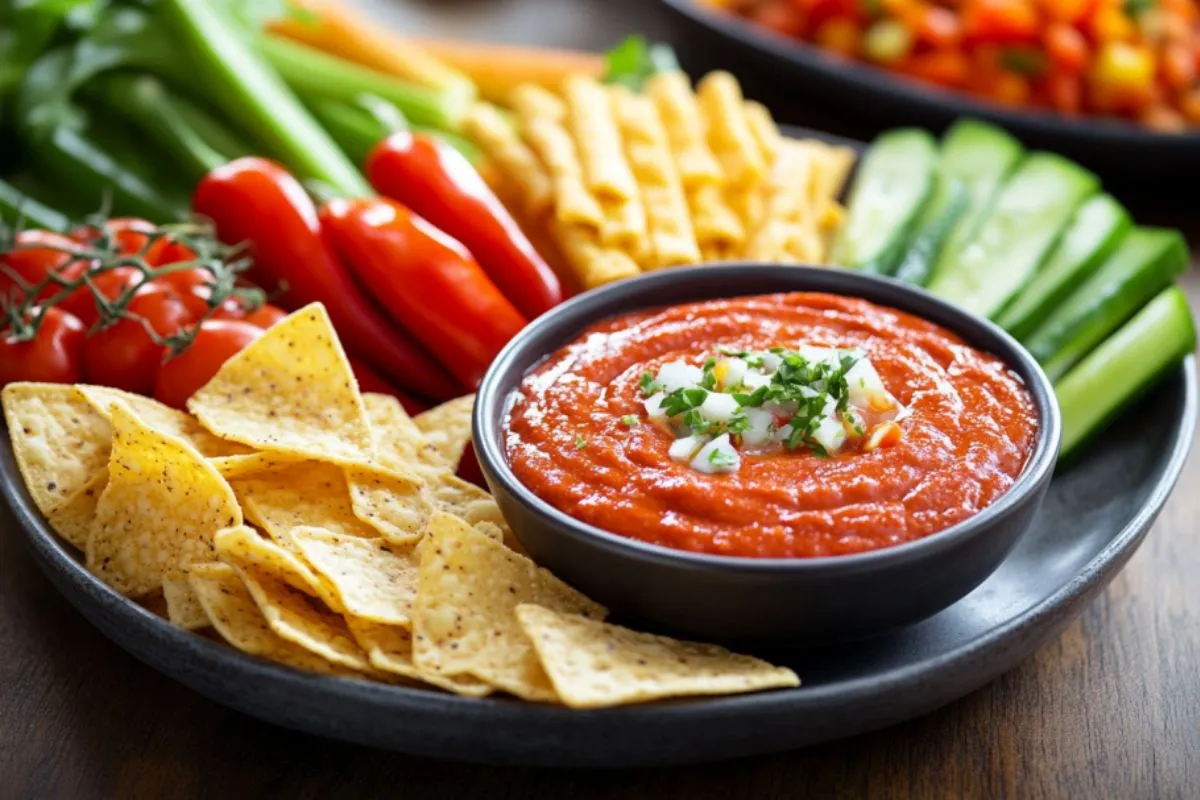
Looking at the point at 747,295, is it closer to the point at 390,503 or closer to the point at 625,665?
the point at 390,503

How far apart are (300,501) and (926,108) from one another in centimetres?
269

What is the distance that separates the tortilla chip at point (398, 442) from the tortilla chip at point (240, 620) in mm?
451

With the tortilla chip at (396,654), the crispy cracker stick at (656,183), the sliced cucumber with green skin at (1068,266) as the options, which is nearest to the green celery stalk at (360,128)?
the crispy cracker stick at (656,183)

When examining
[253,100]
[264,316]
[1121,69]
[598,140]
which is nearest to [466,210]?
[598,140]

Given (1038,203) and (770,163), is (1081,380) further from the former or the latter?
(770,163)

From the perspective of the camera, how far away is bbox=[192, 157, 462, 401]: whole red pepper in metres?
3.35

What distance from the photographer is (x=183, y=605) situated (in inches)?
96.9

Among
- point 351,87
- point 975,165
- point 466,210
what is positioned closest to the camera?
point 466,210

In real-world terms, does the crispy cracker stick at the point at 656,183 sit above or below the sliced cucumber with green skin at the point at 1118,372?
above

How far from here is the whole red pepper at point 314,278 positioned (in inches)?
132

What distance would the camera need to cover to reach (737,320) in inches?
115

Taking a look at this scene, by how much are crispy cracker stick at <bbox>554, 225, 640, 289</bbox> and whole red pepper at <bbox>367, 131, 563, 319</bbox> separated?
7 centimetres

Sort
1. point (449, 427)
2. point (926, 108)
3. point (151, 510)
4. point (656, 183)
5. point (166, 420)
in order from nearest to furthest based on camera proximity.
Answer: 1. point (151, 510)
2. point (166, 420)
3. point (449, 427)
4. point (656, 183)
5. point (926, 108)

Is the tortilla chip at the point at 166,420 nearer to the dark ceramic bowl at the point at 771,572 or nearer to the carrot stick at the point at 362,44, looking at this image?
the dark ceramic bowl at the point at 771,572
